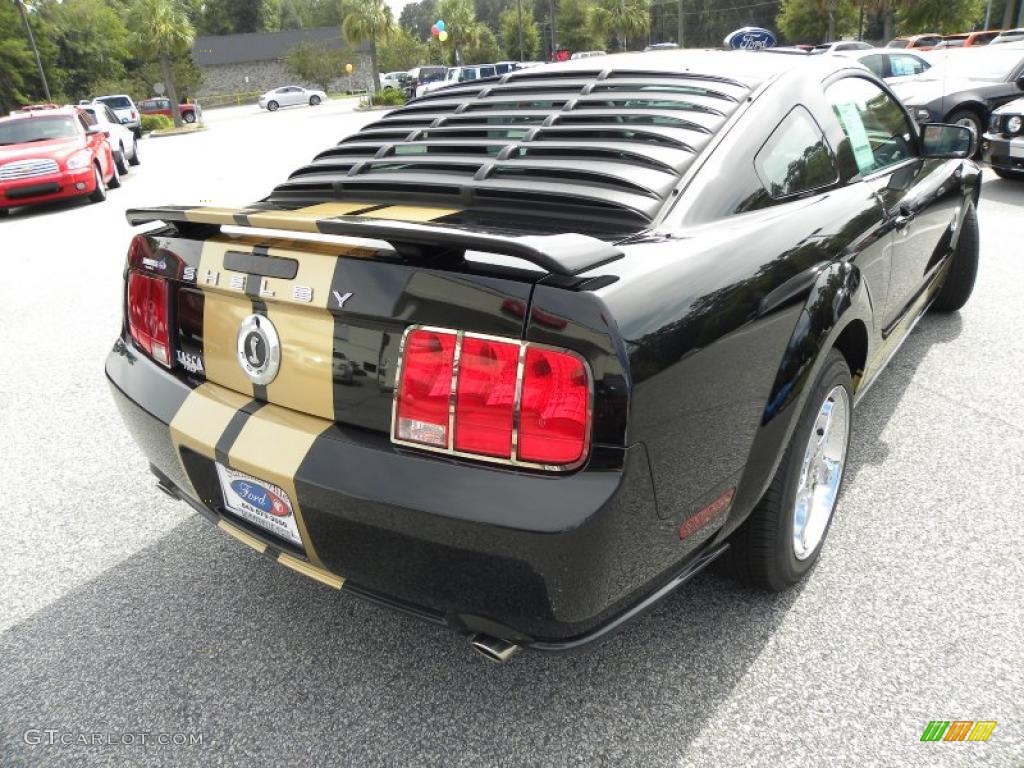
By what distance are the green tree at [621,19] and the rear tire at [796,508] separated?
6660cm

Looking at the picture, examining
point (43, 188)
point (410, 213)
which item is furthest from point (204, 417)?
point (43, 188)

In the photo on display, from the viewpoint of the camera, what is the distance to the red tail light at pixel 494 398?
4.96ft

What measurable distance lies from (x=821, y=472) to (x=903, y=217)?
1101 millimetres

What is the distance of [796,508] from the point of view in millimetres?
2256

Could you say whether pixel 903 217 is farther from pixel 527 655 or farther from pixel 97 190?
pixel 97 190

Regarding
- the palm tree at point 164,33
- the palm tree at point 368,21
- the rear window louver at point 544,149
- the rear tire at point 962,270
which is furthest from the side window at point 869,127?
the palm tree at point 368,21

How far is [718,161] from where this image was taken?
2.13m

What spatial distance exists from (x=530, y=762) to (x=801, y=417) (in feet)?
3.75

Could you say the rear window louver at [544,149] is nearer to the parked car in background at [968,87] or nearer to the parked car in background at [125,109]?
the parked car in background at [968,87]

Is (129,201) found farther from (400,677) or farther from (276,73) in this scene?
(276,73)

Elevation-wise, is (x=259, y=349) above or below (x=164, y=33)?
below

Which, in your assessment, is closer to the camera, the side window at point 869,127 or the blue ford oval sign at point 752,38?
the side window at point 869,127

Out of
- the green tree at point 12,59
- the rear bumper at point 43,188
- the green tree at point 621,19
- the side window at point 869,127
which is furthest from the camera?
the green tree at point 621,19

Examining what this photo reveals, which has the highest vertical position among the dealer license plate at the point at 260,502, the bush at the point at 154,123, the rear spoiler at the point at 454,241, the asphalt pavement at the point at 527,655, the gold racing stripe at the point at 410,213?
the rear spoiler at the point at 454,241
